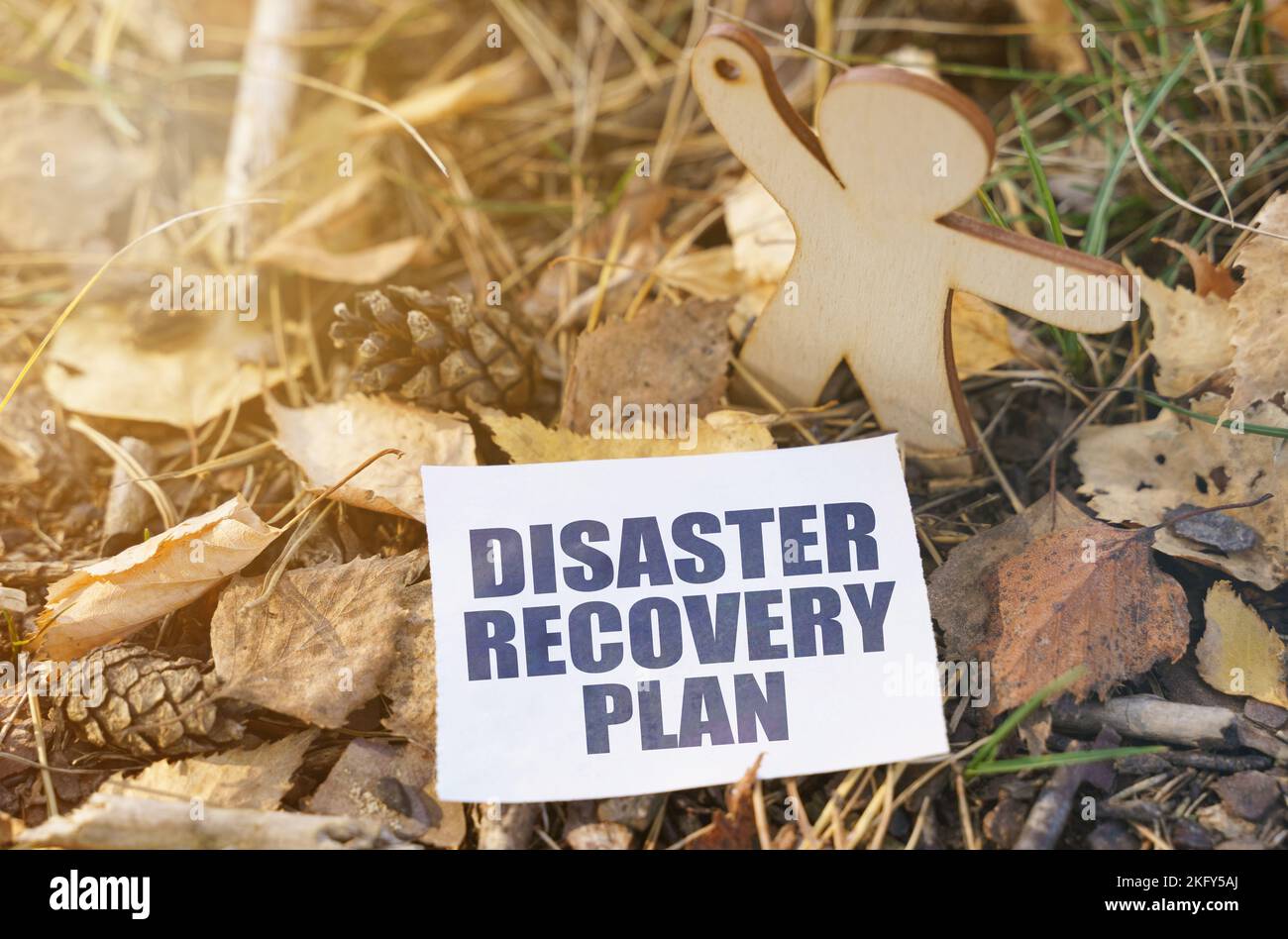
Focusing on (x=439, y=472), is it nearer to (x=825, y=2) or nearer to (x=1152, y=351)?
(x=1152, y=351)

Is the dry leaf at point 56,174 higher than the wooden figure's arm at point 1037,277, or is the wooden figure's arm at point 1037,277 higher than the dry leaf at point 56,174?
the dry leaf at point 56,174

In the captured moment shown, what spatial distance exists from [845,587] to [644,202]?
78 centimetres

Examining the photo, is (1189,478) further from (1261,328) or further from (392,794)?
(392,794)

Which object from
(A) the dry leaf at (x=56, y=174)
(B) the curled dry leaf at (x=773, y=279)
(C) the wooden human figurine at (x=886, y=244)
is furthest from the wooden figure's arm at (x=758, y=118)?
(A) the dry leaf at (x=56, y=174)

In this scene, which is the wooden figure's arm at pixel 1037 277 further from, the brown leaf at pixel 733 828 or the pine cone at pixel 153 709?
the pine cone at pixel 153 709

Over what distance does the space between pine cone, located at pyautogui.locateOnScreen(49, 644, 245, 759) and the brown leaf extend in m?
0.57

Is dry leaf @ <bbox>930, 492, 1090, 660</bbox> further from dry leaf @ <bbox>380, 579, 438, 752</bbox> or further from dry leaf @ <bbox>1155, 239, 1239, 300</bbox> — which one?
dry leaf @ <bbox>380, 579, 438, 752</bbox>

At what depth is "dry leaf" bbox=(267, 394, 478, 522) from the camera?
1.25m

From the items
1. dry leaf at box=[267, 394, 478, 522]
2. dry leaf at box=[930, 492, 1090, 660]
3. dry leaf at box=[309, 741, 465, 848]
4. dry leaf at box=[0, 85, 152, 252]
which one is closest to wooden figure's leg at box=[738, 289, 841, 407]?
dry leaf at box=[930, 492, 1090, 660]

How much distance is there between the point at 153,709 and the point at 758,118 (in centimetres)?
101

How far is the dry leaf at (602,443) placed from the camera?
4.14 feet

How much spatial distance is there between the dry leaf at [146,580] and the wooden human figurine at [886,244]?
29.1 inches

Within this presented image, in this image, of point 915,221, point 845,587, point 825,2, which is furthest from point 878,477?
point 825,2

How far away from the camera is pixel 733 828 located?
3.56 ft
